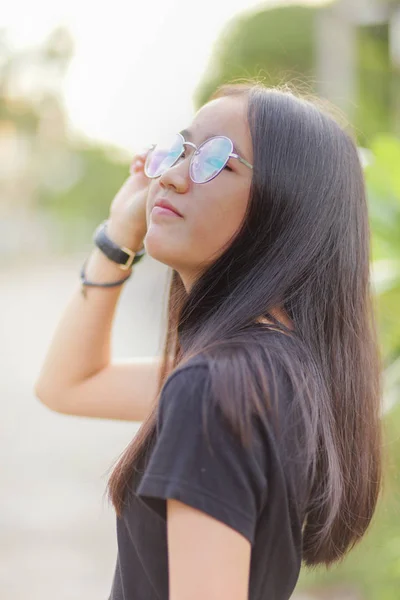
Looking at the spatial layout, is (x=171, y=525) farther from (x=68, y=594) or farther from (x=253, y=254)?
(x=68, y=594)

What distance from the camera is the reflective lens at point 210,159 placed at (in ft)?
4.98

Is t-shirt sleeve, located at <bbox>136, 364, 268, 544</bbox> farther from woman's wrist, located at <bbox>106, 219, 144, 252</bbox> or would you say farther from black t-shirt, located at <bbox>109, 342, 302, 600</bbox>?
woman's wrist, located at <bbox>106, 219, 144, 252</bbox>

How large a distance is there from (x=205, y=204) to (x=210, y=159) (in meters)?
0.08

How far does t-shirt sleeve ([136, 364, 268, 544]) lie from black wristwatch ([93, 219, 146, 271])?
2.81 feet

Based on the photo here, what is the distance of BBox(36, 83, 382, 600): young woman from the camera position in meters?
1.20

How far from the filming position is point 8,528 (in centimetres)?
495

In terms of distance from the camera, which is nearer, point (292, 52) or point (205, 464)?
point (205, 464)

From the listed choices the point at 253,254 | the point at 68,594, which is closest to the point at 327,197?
the point at 253,254

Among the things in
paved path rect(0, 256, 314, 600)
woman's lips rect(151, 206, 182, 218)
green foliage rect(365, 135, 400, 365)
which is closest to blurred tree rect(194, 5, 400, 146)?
paved path rect(0, 256, 314, 600)

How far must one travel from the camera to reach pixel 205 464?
119cm

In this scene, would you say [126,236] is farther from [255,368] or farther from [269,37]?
[269,37]

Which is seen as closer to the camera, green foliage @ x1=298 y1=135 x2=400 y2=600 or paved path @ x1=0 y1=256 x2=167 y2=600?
green foliage @ x1=298 y1=135 x2=400 y2=600

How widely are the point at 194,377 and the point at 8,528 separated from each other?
4087 millimetres

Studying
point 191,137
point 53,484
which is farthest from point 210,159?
point 53,484
